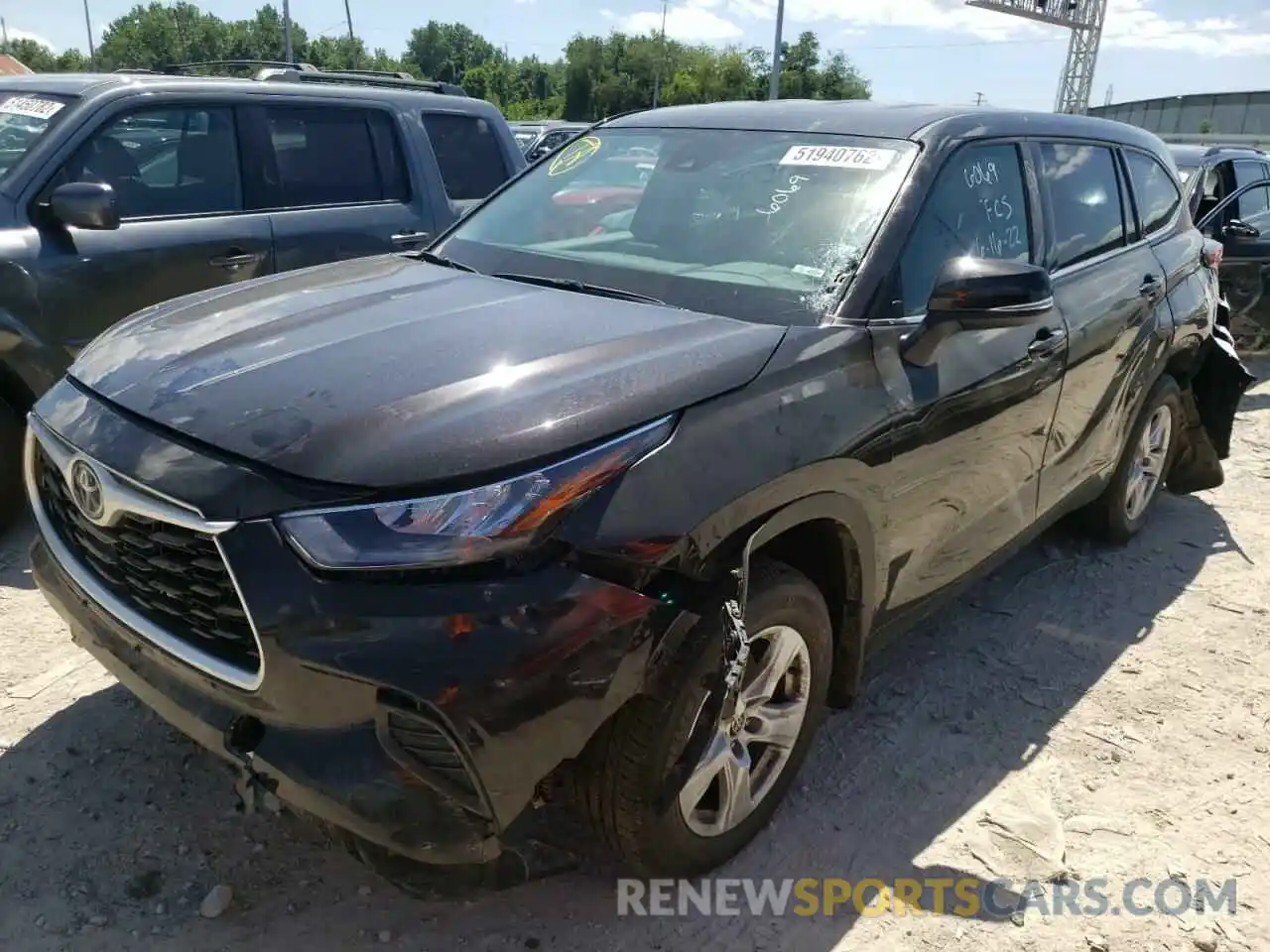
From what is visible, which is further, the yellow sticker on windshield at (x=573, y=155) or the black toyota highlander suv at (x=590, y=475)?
the yellow sticker on windshield at (x=573, y=155)

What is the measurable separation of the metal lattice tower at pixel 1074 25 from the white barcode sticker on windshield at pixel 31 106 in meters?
39.8

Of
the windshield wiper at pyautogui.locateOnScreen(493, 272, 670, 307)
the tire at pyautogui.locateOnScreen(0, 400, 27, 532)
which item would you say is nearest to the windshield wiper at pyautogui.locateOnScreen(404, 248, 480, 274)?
the windshield wiper at pyautogui.locateOnScreen(493, 272, 670, 307)

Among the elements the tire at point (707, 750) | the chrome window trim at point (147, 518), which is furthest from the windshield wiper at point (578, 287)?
the chrome window trim at point (147, 518)

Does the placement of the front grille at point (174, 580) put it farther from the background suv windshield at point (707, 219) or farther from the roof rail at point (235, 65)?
the roof rail at point (235, 65)

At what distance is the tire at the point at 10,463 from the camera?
4.18m

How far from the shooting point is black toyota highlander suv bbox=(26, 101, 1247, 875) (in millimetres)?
1913

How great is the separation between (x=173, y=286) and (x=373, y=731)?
11.3 feet

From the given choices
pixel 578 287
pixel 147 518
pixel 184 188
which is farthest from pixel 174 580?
pixel 184 188

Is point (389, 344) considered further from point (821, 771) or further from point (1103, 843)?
point (1103, 843)

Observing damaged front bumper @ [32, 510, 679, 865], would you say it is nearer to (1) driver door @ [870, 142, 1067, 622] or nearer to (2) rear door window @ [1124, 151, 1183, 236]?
(1) driver door @ [870, 142, 1067, 622]

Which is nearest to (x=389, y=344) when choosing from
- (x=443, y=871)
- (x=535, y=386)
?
(x=535, y=386)

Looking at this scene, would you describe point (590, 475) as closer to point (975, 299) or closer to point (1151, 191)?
point (975, 299)

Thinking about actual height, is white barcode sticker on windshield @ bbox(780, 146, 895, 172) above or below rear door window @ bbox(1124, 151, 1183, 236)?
above

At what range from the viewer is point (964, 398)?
2.99 meters
